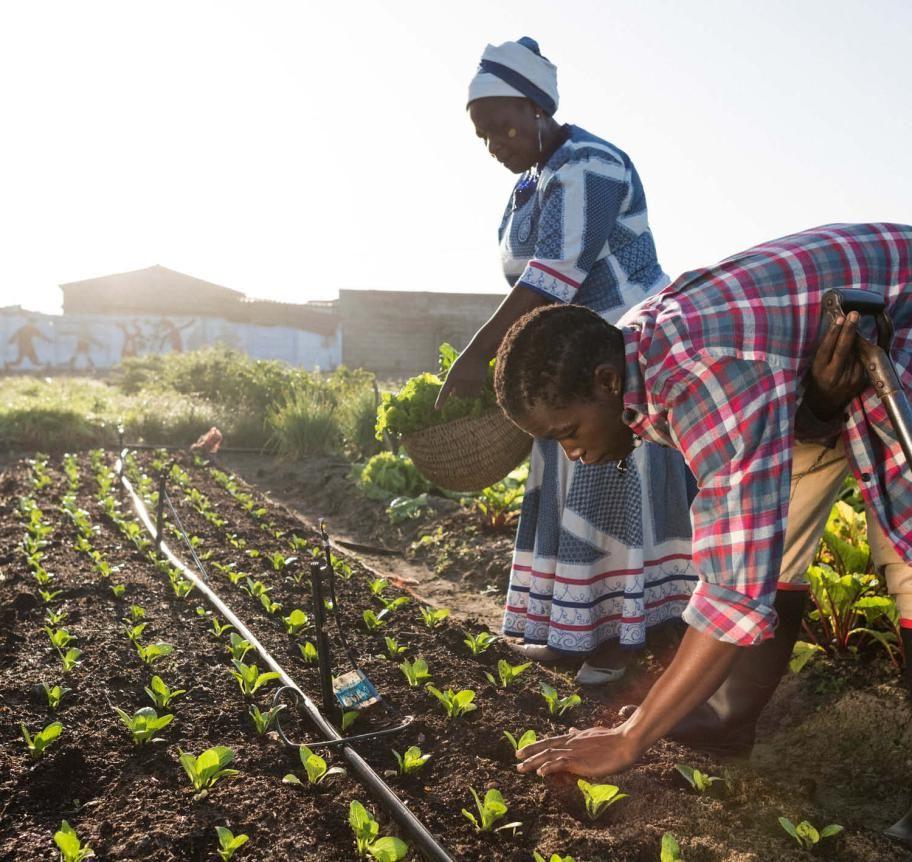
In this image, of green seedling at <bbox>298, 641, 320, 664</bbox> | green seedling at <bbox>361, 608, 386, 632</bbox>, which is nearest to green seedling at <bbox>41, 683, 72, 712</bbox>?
green seedling at <bbox>298, 641, 320, 664</bbox>

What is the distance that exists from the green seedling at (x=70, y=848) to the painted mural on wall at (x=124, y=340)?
2283 centimetres

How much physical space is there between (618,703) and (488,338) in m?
1.29

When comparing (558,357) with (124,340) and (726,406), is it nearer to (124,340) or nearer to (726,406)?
(726,406)

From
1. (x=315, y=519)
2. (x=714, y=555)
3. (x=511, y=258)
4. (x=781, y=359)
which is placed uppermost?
(x=511, y=258)

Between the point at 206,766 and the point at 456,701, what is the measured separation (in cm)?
76

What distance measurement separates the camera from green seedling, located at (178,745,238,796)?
7.11 ft

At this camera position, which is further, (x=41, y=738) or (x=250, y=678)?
(x=250, y=678)

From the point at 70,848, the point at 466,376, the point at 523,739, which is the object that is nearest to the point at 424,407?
the point at 466,376

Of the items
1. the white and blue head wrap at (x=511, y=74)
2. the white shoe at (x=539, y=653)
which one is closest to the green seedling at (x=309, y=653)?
the white shoe at (x=539, y=653)

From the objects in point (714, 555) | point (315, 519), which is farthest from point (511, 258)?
point (315, 519)

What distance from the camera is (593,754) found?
1.75 m

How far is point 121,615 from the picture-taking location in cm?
362

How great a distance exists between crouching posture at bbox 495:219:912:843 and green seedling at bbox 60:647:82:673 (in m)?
1.72

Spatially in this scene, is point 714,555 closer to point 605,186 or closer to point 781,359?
point 781,359
